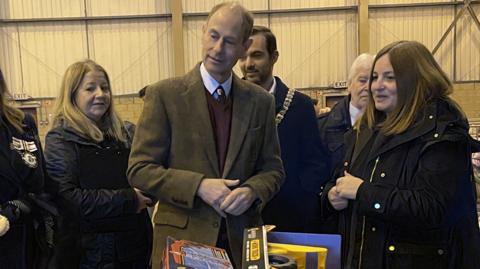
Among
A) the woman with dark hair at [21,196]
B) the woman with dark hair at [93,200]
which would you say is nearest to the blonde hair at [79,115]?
the woman with dark hair at [93,200]

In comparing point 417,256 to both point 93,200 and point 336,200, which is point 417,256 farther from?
point 93,200

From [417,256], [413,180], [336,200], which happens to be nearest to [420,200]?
[413,180]

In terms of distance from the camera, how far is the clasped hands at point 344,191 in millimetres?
1502

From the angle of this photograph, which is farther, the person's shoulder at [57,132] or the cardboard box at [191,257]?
the person's shoulder at [57,132]

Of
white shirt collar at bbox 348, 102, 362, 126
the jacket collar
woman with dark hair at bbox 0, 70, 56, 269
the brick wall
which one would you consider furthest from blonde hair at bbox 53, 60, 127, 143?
the brick wall

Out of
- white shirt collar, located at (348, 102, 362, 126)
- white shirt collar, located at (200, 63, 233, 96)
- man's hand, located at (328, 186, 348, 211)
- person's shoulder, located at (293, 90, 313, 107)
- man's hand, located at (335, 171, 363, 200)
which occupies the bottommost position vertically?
man's hand, located at (328, 186, 348, 211)

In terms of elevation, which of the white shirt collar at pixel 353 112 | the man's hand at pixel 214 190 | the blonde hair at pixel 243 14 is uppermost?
the blonde hair at pixel 243 14

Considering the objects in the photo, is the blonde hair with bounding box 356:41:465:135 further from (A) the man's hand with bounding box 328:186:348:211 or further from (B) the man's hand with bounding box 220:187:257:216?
(B) the man's hand with bounding box 220:187:257:216

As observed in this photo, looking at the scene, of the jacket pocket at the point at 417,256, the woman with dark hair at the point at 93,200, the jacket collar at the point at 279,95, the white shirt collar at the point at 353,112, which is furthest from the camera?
Result: the white shirt collar at the point at 353,112

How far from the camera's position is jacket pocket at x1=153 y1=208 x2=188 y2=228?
1.41 meters

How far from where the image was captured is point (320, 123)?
268cm

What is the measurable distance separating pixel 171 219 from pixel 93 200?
21.1 inches

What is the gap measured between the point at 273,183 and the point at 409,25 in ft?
26.5

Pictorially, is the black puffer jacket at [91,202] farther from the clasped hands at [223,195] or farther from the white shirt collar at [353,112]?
the white shirt collar at [353,112]
